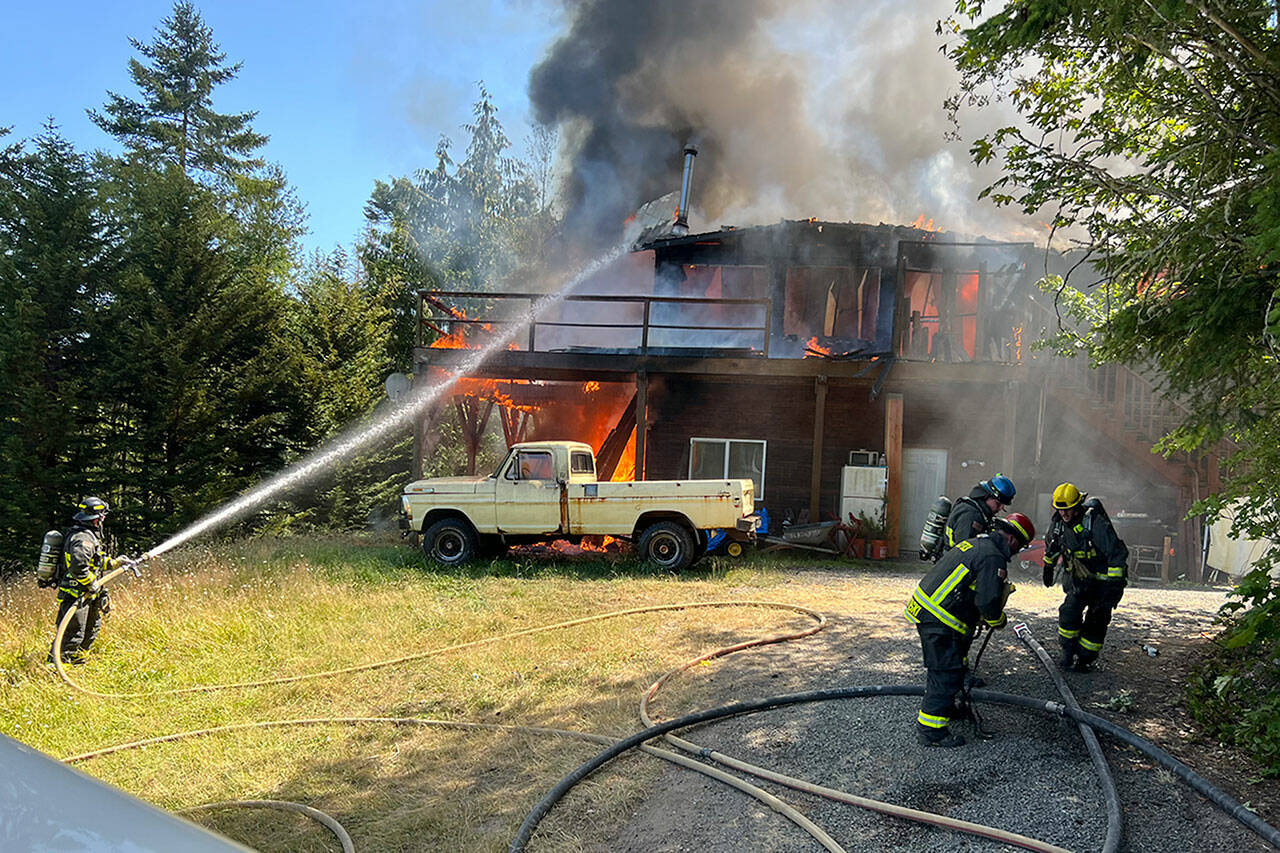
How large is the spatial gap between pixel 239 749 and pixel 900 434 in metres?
10.7

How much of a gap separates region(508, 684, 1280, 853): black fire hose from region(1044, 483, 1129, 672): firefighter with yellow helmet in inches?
41.4

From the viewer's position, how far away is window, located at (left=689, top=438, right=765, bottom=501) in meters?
15.2

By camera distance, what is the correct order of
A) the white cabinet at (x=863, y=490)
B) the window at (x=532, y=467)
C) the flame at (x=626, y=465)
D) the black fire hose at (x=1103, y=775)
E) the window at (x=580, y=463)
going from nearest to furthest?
the black fire hose at (x=1103, y=775) → the window at (x=532, y=467) → the window at (x=580, y=463) → the white cabinet at (x=863, y=490) → the flame at (x=626, y=465)

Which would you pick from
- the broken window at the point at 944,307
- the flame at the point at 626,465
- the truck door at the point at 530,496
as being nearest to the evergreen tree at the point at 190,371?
the flame at the point at 626,465

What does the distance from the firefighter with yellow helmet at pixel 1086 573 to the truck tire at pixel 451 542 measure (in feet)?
26.3

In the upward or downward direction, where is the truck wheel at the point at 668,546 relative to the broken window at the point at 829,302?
downward

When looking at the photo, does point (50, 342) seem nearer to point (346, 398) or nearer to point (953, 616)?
point (346, 398)

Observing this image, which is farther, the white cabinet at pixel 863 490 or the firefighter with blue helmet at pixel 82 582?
the white cabinet at pixel 863 490

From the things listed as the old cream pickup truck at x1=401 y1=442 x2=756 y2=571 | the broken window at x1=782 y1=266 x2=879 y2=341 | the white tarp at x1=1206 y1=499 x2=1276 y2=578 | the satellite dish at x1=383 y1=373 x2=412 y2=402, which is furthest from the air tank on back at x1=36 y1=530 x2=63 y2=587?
the white tarp at x1=1206 y1=499 x2=1276 y2=578

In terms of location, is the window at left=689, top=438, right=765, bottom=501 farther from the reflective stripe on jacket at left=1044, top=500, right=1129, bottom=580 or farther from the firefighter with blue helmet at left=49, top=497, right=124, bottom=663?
the firefighter with blue helmet at left=49, top=497, right=124, bottom=663

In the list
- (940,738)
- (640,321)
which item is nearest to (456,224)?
(640,321)

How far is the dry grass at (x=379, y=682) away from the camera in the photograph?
4688 millimetres

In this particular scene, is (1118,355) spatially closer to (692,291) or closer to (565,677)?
(565,677)

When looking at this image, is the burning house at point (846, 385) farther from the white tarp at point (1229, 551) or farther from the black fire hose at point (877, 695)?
the black fire hose at point (877, 695)
